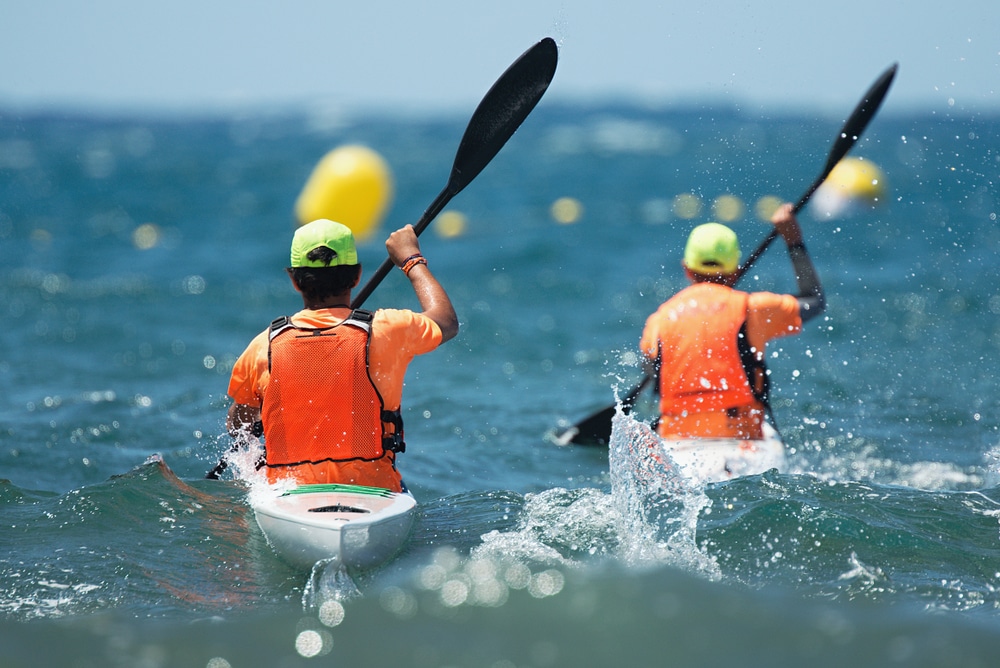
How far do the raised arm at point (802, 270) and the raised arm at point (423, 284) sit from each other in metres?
2.37

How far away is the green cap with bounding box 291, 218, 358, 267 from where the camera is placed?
4.10 m

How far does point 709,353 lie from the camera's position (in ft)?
18.4

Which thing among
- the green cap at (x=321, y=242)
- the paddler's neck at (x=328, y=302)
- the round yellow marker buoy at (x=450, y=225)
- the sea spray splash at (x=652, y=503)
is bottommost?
the sea spray splash at (x=652, y=503)

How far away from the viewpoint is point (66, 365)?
33.5ft

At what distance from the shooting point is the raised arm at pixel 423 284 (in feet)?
13.9

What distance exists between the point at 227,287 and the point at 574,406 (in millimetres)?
7412

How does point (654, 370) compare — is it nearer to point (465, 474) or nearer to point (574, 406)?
point (465, 474)

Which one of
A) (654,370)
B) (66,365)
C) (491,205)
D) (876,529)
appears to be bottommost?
(876,529)

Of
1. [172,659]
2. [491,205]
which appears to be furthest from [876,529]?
[491,205]

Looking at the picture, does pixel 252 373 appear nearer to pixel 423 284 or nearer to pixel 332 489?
pixel 332 489

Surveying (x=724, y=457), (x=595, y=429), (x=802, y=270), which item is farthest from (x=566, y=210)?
(x=724, y=457)

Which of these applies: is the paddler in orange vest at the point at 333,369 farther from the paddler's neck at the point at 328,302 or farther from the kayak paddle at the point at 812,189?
the kayak paddle at the point at 812,189

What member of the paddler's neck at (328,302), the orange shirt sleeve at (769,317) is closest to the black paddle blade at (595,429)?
the orange shirt sleeve at (769,317)

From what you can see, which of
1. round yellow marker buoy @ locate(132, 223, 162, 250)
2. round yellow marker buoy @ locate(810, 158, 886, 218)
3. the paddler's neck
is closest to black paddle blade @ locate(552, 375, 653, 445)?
the paddler's neck
